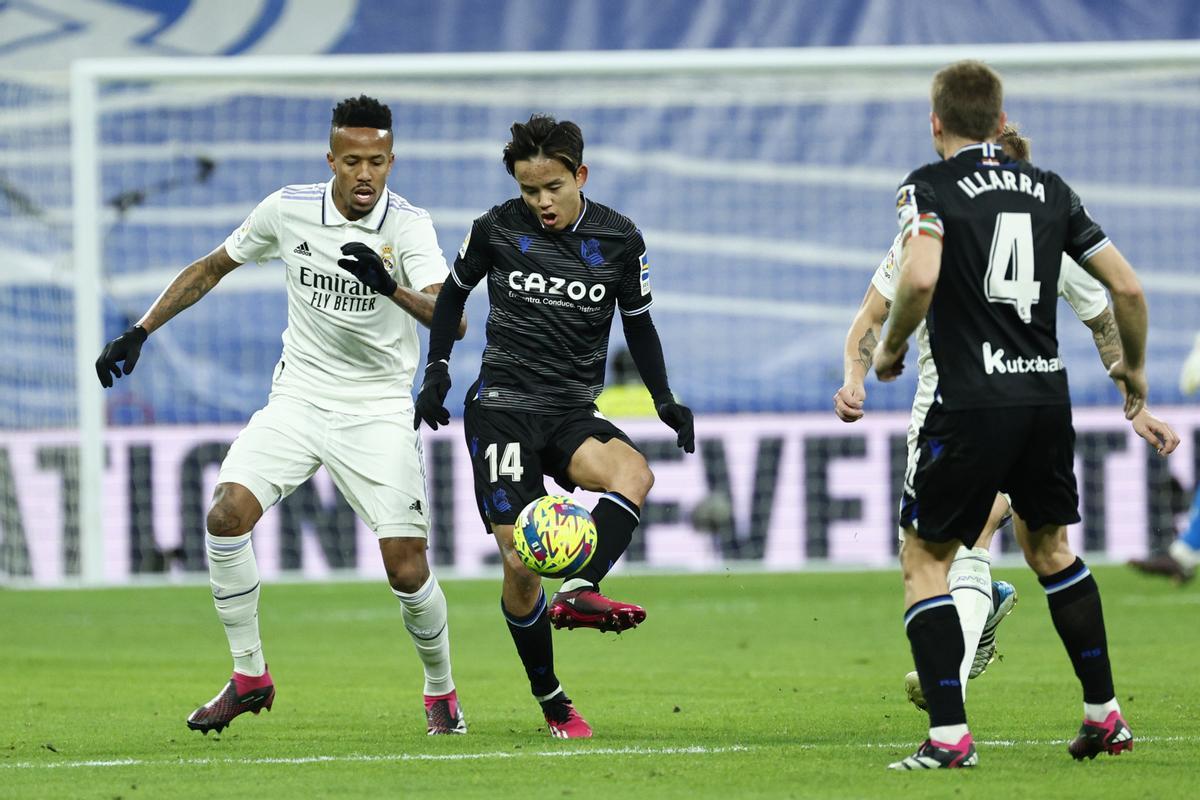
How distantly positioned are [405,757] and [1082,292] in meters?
3.00

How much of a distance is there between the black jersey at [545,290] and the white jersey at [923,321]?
0.90 metres

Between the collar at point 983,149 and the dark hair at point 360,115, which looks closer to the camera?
the collar at point 983,149

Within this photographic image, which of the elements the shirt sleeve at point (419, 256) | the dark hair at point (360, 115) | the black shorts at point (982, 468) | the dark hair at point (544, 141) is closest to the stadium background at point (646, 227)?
the shirt sleeve at point (419, 256)

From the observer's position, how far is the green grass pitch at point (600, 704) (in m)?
5.63

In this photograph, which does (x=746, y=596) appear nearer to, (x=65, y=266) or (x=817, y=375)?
(x=817, y=375)

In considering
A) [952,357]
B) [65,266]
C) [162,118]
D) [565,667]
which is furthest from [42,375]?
[952,357]

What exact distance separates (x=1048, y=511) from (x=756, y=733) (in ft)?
5.28

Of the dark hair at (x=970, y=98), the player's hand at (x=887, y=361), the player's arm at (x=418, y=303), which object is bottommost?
the player's hand at (x=887, y=361)

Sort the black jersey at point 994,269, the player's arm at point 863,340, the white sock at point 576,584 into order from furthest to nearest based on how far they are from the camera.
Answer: the player's arm at point 863,340, the white sock at point 576,584, the black jersey at point 994,269

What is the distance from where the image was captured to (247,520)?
7.12m

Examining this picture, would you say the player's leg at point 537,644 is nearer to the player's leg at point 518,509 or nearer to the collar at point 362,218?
the player's leg at point 518,509

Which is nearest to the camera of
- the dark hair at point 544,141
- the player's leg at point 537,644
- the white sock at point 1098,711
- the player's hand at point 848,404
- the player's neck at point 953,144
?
the player's neck at point 953,144

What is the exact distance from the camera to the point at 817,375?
→ 20547 millimetres

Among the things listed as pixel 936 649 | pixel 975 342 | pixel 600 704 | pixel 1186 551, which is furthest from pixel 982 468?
pixel 1186 551
